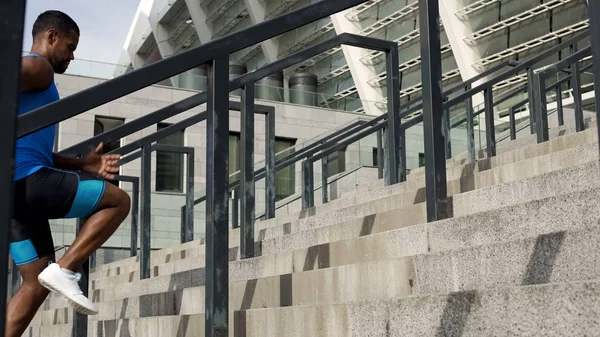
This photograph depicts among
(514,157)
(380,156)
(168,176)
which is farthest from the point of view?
(168,176)

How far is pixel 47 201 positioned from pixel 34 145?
0.77ft

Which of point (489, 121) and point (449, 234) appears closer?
point (449, 234)

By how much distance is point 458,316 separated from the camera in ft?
7.69

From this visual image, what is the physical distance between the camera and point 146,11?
46.8m

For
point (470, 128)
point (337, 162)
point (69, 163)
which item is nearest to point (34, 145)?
point (69, 163)

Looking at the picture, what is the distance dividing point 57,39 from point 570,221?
6.42 ft

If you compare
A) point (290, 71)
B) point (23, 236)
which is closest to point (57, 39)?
point (23, 236)

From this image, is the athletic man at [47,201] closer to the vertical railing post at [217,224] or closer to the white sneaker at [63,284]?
the white sneaker at [63,284]

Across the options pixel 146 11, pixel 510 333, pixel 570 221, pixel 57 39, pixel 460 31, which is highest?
pixel 146 11

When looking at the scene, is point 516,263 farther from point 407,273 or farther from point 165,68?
point 165,68

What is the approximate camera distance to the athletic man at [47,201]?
114 inches

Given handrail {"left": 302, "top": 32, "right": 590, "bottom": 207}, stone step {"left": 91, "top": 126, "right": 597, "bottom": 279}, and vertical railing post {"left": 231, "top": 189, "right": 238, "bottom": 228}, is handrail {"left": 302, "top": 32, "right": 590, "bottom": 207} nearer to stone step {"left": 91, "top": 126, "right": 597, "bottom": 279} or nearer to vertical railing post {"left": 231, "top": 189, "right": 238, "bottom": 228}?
vertical railing post {"left": 231, "top": 189, "right": 238, "bottom": 228}

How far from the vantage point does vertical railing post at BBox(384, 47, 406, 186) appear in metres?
5.86

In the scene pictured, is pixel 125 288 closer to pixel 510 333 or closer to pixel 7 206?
pixel 510 333
